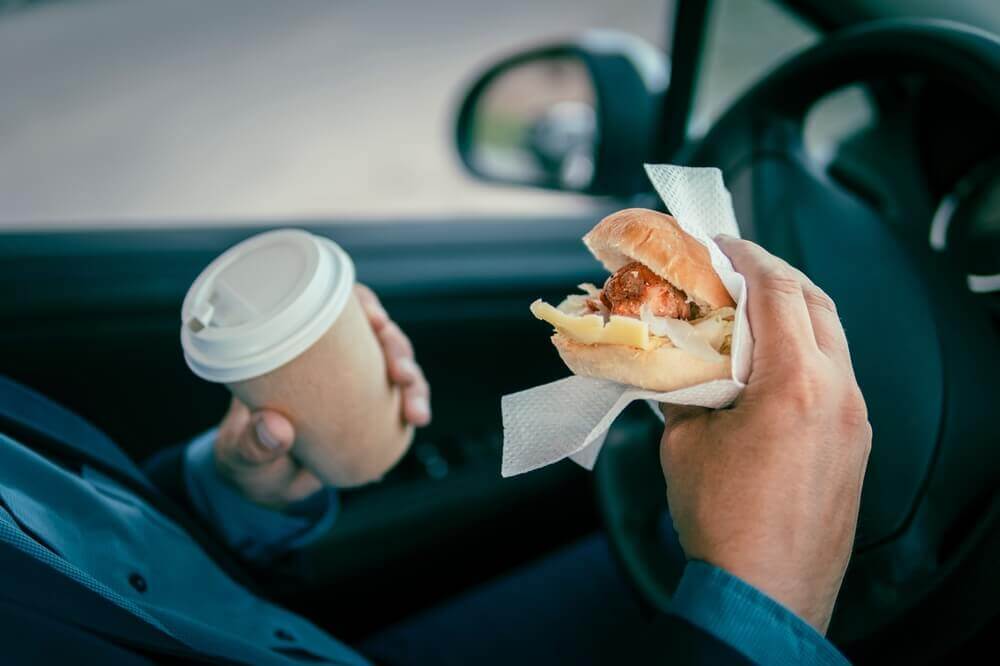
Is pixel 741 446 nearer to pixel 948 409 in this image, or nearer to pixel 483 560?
pixel 948 409

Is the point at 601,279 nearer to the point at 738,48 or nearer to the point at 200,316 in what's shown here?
the point at 738,48

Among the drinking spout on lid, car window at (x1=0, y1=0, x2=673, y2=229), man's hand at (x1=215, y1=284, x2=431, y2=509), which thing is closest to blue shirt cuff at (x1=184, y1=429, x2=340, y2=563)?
man's hand at (x1=215, y1=284, x2=431, y2=509)

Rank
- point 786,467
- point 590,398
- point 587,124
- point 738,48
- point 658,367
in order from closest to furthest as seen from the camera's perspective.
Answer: point 786,467
point 658,367
point 590,398
point 738,48
point 587,124

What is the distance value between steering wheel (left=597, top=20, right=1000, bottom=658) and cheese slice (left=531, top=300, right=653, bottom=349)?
0.39 m

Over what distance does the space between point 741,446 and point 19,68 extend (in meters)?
5.86

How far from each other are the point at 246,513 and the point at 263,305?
0.48 meters

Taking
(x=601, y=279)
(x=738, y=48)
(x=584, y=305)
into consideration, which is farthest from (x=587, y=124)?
(x=584, y=305)

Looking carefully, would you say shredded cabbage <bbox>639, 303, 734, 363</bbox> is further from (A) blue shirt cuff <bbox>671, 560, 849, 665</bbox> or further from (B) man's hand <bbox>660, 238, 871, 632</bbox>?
(A) blue shirt cuff <bbox>671, 560, 849, 665</bbox>

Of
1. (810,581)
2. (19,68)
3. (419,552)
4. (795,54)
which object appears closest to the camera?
(810,581)

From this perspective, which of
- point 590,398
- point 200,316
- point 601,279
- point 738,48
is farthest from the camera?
point 738,48

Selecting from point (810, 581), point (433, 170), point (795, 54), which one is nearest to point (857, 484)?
point (810, 581)

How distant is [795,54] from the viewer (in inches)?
55.9

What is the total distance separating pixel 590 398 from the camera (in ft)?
3.34

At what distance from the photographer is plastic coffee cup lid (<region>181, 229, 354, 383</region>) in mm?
1076
